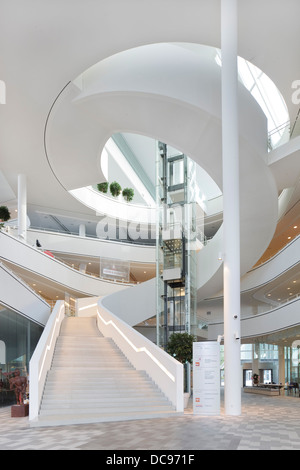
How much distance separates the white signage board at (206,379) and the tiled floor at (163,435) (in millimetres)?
663

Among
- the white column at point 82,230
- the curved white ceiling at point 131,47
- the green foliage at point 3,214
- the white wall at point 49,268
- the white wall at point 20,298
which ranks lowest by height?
the white wall at point 20,298

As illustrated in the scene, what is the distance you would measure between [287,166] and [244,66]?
412 centimetres

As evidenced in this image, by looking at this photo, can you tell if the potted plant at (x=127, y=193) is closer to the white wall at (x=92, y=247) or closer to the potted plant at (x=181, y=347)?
the white wall at (x=92, y=247)

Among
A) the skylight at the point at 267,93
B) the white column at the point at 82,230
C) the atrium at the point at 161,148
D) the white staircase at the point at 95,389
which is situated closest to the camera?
the white staircase at the point at 95,389

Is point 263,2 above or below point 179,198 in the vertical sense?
above

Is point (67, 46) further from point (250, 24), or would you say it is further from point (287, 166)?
point (287, 166)

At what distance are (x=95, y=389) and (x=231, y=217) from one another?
517 cm

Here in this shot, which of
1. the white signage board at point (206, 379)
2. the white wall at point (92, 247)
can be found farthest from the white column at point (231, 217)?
the white wall at point (92, 247)

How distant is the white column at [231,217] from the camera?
37.1 feet

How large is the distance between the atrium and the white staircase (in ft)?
0.22

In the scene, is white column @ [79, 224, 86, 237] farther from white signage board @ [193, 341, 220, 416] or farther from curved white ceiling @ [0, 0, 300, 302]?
white signage board @ [193, 341, 220, 416]

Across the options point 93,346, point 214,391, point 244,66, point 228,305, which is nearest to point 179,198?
point 244,66
